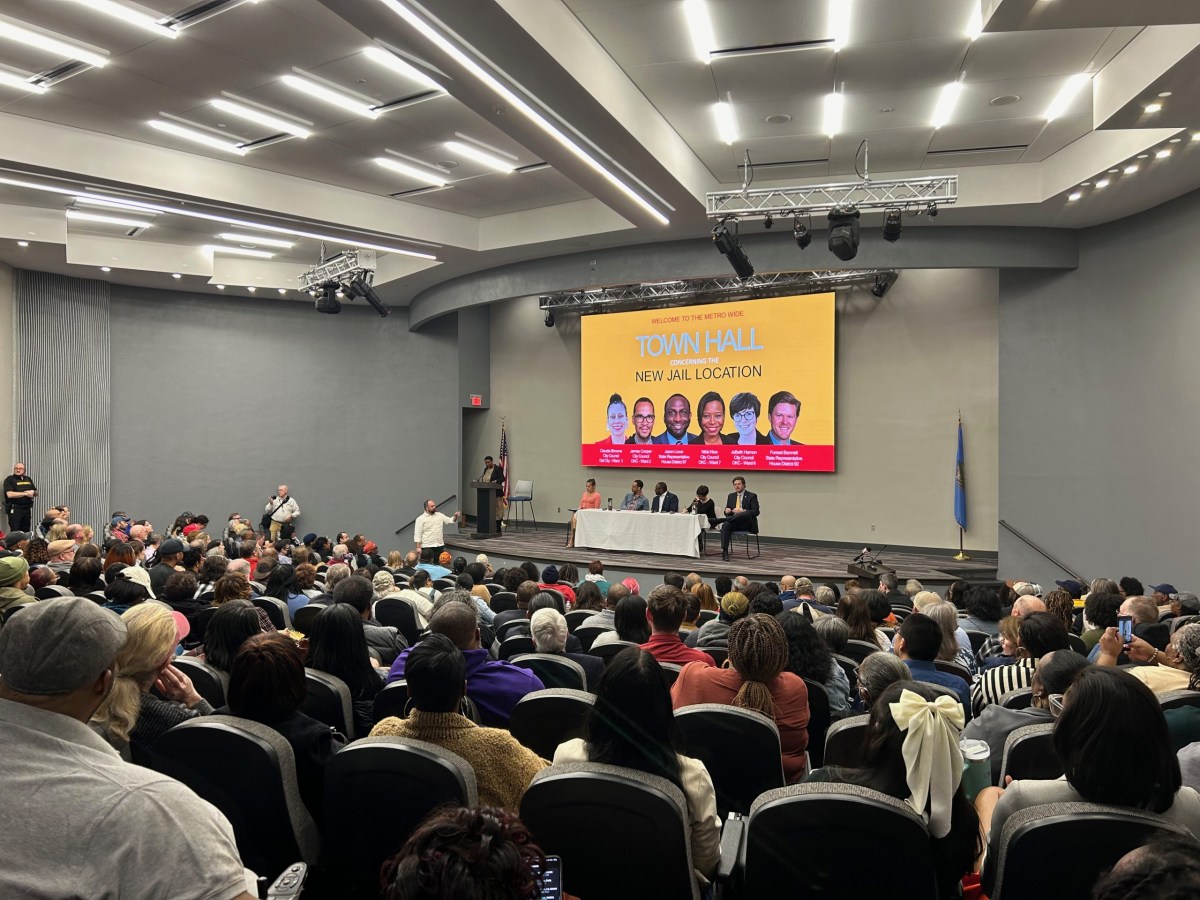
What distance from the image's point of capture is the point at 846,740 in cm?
245

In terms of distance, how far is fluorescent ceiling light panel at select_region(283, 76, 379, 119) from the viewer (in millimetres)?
7012

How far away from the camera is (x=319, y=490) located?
14.8 metres

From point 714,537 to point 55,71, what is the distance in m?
10.0

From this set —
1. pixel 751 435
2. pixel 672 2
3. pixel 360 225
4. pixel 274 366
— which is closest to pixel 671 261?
pixel 751 435

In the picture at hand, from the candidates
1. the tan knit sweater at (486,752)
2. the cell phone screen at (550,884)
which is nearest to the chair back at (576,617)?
the tan knit sweater at (486,752)

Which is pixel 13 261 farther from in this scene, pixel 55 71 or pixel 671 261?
pixel 671 261

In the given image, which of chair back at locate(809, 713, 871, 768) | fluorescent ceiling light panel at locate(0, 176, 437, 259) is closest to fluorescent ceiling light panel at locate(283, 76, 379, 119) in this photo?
fluorescent ceiling light panel at locate(0, 176, 437, 259)

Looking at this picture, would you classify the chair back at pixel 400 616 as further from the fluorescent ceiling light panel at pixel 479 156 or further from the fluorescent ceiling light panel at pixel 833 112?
the fluorescent ceiling light panel at pixel 833 112

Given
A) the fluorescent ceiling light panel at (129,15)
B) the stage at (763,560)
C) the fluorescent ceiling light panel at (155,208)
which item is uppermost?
the fluorescent ceiling light panel at (129,15)

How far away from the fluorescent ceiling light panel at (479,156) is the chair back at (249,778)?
7459mm

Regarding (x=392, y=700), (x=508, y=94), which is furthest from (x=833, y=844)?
(x=508, y=94)

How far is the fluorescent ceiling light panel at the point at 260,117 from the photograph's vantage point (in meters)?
7.46

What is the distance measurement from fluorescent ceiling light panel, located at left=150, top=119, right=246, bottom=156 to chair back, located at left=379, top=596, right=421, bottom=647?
5961 mm

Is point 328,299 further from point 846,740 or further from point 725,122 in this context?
point 846,740
